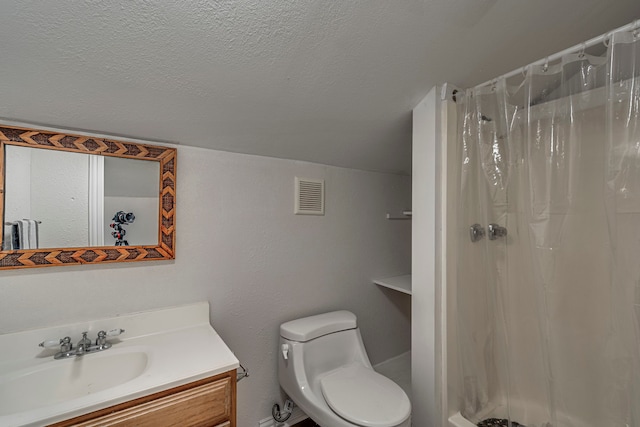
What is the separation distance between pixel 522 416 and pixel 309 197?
1.47 m

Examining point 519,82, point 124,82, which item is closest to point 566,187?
point 519,82

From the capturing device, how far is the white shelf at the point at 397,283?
5.91ft

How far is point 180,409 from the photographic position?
34.5 inches

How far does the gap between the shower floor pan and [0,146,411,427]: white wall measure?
2.79 feet

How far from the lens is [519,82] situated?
1.13 m

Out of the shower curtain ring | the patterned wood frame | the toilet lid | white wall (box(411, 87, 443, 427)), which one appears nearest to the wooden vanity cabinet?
the toilet lid

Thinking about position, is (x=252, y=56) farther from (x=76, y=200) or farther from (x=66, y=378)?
(x=66, y=378)

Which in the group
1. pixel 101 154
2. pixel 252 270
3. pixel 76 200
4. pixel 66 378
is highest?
pixel 101 154

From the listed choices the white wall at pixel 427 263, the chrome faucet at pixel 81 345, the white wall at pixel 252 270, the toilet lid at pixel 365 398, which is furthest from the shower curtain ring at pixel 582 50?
the chrome faucet at pixel 81 345

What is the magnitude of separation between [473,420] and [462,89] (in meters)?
1.54

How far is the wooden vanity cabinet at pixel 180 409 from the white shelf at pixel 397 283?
46.3 inches

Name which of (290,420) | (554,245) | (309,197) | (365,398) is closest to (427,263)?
(554,245)

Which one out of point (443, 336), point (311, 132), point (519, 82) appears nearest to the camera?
point (519, 82)

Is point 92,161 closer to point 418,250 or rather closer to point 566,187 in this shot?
point 418,250
